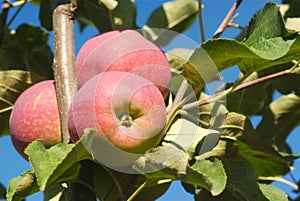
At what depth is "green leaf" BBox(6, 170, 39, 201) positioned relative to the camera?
0.90 m

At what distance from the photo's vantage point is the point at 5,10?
5.14 feet

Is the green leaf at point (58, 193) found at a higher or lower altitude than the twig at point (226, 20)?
lower

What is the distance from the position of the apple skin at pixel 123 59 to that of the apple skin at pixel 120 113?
0.22 feet

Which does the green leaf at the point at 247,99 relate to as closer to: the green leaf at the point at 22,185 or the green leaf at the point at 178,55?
the green leaf at the point at 178,55

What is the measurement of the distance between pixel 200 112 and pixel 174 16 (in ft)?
1.68

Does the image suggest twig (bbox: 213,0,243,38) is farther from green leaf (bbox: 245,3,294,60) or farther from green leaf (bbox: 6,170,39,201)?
green leaf (bbox: 6,170,39,201)

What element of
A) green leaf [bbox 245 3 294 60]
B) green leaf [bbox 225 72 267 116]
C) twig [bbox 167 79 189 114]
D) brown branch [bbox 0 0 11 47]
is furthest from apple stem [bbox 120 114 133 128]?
brown branch [bbox 0 0 11 47]

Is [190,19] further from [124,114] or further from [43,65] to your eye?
[124,114]

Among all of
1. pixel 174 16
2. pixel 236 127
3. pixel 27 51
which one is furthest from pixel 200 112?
pixel 27 51

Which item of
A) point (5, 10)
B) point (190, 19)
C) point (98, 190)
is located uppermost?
point (5, 10)

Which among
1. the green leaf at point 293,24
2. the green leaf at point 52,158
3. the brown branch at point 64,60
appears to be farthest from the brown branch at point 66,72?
the green leaf at point 293,24

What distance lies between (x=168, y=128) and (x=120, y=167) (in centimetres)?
14

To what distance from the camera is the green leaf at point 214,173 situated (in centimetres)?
82

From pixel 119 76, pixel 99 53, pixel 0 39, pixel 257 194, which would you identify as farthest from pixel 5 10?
pixel 257 194
